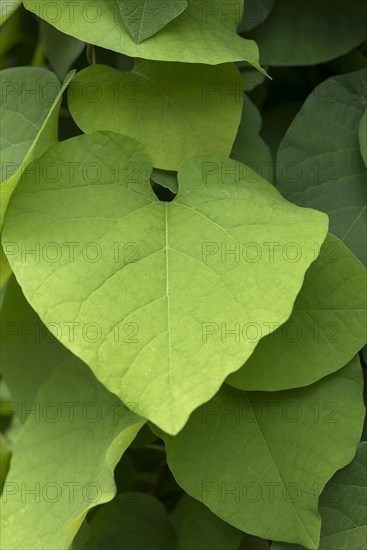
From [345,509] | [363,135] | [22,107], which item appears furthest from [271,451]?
[22,107]

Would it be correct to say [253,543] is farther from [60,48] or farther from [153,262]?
[60,48]

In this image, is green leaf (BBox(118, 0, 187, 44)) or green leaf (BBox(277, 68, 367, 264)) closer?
green leaf (BBox(118, 0, 187, 44))

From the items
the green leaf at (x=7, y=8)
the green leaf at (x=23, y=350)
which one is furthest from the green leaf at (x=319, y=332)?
the green leaf at (x=7, y=8)

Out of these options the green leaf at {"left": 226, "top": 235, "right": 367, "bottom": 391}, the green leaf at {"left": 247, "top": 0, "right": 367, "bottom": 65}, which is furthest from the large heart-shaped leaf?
the green leaf at {"left": 247, "top": 0, "right": 367, "bottom": 65}

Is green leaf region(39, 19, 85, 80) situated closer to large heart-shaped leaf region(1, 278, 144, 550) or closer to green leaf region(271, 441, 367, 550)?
large heart-shaped leaf region(1, 278, 144, 550)

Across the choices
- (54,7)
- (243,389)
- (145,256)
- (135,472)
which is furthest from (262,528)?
(54,7)

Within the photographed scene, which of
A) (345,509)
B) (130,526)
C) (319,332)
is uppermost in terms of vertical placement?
(319,332)

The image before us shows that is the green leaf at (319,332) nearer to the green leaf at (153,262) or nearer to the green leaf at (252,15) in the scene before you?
the green leaf at (153,262)
